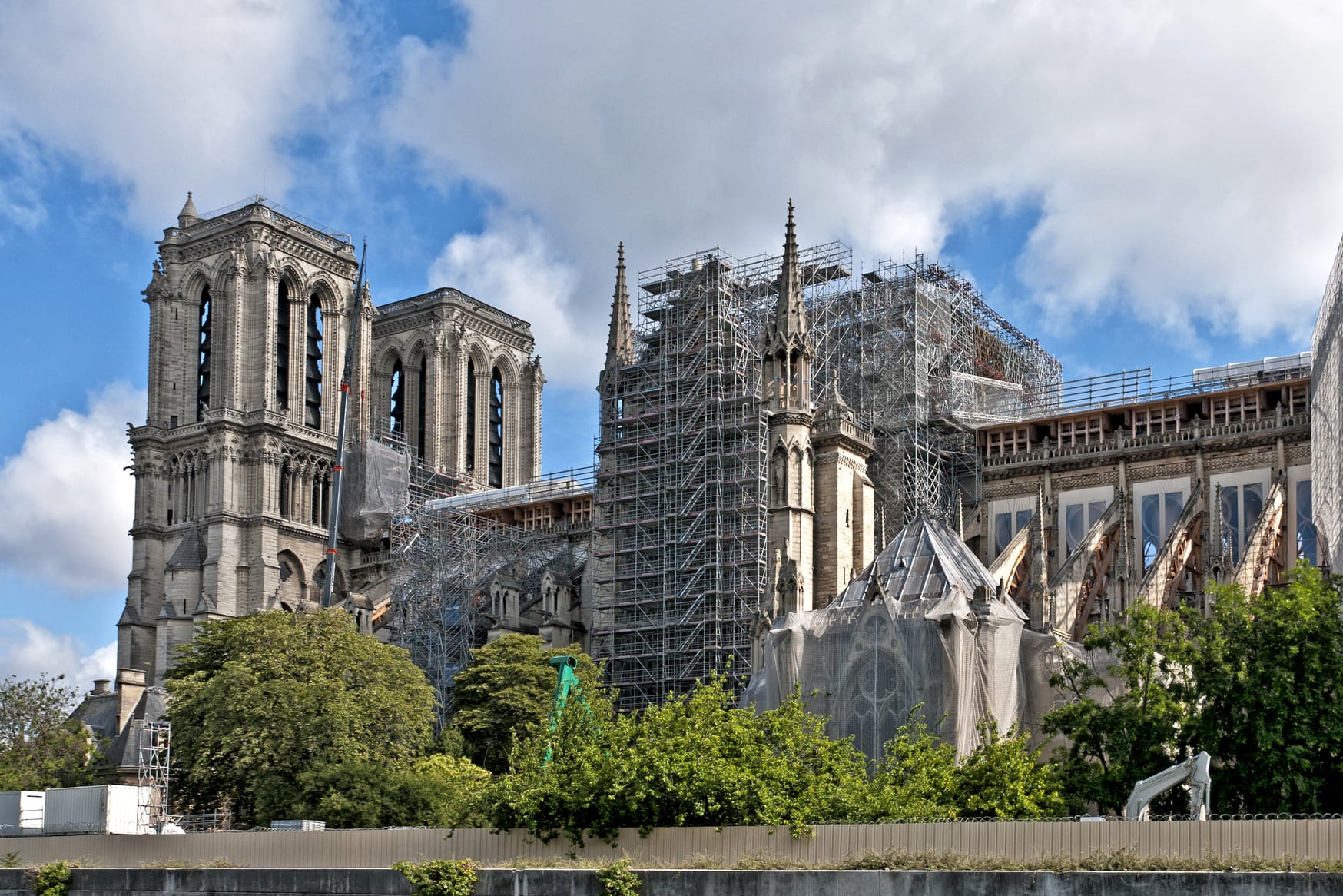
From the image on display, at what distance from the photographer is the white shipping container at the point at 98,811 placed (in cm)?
3822

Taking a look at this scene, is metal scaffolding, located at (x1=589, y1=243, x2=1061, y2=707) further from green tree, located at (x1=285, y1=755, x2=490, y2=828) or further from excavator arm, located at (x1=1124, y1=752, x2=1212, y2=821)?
excavator arm, located at (x1=1124, y1=752, x2=1212, y2=821)

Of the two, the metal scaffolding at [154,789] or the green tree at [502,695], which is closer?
the metal scaffolding at [154,789]

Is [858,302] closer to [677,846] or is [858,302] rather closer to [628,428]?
[628,428]

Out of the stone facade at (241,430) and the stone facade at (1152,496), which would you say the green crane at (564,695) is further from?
the stone facade at (241,430)

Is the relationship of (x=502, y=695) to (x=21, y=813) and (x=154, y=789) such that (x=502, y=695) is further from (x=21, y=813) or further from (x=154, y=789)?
(x=21, y=813)

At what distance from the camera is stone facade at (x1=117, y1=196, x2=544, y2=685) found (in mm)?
82125

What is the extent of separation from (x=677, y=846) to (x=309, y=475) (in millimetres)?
57996

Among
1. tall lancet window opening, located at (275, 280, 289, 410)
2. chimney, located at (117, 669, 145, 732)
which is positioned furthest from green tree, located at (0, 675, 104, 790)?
tall lancet window opening, located at (275, 280, 289, 410)

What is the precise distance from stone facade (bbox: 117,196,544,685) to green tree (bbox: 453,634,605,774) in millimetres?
15191

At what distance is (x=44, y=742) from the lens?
6500 cm

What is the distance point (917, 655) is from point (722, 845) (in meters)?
15.8

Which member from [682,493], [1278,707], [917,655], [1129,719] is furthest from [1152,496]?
[1278,707]

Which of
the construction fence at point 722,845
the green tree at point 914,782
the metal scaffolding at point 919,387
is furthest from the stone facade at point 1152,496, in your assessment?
the construction fence at point 722,845

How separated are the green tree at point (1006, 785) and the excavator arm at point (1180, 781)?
11.1 ft
